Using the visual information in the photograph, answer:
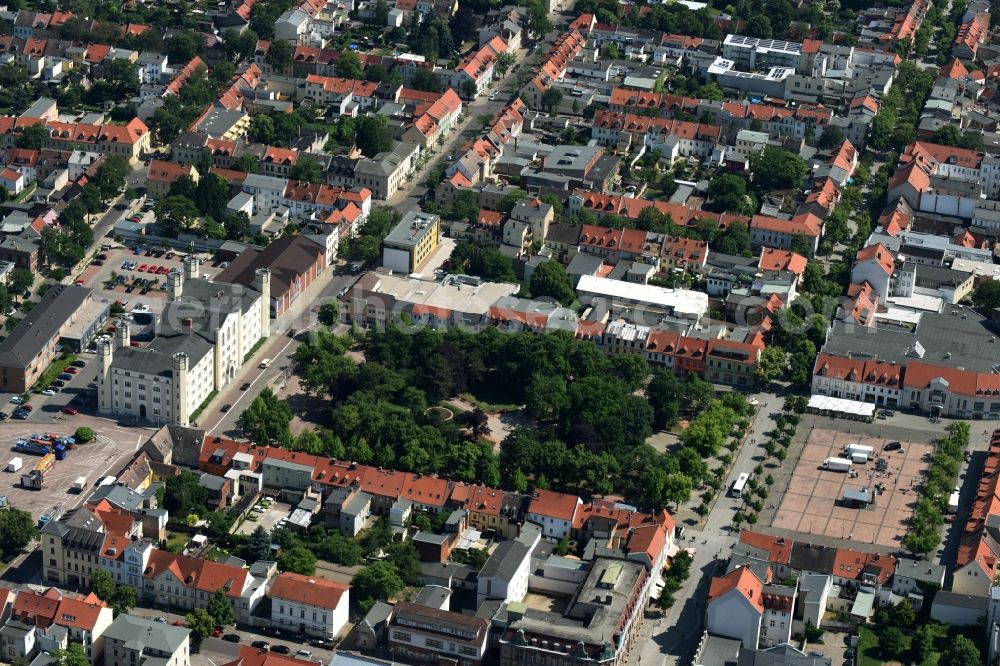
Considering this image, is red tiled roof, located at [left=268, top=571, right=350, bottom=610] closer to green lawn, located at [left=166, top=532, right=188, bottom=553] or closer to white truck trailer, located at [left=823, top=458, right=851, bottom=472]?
green lawn, located at [left=166, top=532, right=188, bottom=553]

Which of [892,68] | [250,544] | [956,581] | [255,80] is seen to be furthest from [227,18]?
[956,581]

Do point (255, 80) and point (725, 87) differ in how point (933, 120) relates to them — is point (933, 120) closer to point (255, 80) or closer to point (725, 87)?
point (725, 87)

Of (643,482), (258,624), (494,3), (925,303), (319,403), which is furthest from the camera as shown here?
(494,3)


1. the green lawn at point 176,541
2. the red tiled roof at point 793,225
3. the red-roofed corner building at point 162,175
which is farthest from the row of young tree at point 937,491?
the red-roofed corner building at point 162,175

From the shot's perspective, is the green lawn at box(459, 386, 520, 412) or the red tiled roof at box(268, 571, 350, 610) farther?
the green lawn at box(459, 386, 520, 412)

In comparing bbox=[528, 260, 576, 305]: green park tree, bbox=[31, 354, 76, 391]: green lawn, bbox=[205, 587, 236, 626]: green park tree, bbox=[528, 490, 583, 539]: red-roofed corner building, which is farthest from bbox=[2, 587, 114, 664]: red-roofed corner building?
bbox=[528, 260, 576, 305]: green park tree

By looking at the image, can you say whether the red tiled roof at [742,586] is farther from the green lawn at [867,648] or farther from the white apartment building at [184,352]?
the white apartment building at [184,352]

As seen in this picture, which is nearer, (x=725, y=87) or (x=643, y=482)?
(x=643, y=482)

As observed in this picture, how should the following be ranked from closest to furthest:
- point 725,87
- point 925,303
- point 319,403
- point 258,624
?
point 258,624 < point 319,403 < point 925,303 < point 725,87
